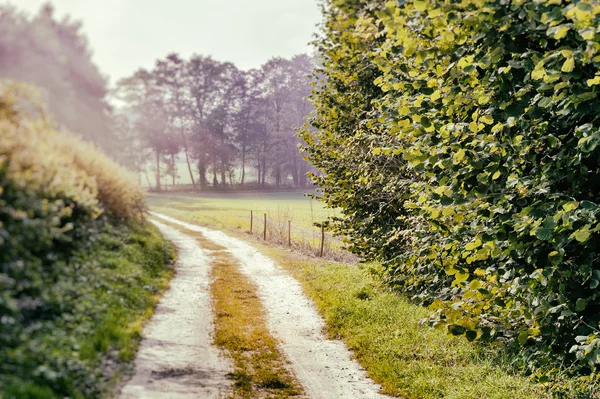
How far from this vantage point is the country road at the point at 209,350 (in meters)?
5.47

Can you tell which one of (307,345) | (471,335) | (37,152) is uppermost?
(37,152)

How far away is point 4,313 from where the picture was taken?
2600 mm

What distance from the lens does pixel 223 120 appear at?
49.7 meters

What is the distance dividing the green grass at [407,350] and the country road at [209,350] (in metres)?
0.33

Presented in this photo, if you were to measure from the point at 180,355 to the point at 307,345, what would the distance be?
9.03 feet

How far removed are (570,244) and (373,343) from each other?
4.20m

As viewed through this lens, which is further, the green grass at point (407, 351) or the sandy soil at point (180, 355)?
the green grass at point (407, 351)

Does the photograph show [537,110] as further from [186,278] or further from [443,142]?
[186,278]

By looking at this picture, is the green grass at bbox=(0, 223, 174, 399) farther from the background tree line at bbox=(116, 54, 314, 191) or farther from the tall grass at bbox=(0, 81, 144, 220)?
the background tree line at bbox=(116, 54, 314, 191)

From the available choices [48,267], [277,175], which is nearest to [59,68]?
[48,267]

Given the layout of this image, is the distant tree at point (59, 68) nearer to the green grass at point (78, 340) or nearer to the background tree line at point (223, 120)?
the green grass at point (78, 340)

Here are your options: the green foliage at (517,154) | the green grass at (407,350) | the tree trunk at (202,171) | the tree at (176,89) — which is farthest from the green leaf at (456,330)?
the tree trunk at (202,171)

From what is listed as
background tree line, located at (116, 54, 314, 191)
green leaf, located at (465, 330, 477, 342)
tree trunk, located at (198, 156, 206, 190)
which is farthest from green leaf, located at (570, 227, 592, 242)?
tree trunk, located at (198, 156, 206, 190)

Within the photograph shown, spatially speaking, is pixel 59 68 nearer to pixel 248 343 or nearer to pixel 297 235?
pixel 248 343
